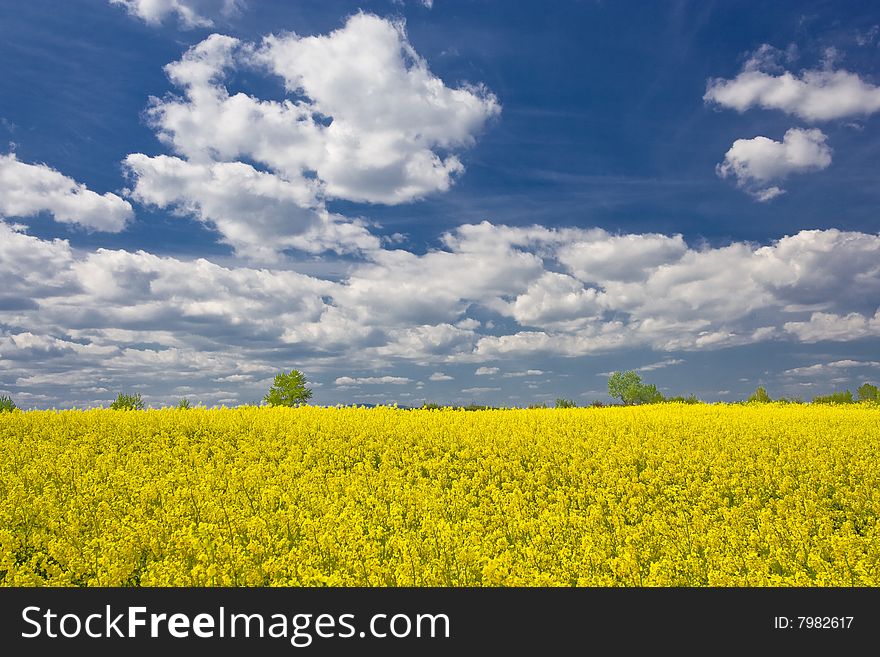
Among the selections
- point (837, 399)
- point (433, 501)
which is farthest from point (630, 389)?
point (433, 501)

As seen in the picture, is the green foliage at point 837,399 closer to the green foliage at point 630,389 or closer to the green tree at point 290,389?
the green foliage at point 630,389

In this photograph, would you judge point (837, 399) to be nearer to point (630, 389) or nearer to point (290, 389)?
point (630, 389)

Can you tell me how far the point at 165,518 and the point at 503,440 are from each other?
7780 millimetres

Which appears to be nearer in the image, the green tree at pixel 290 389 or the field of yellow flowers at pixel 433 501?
the field of yellow flowers at pixel 433 501

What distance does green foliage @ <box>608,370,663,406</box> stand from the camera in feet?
152

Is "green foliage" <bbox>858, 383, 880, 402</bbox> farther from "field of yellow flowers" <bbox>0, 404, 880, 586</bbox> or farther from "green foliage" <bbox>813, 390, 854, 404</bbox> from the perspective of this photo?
"field of yellow flowers" <bbox>0, 404, 880, 586</bbox>

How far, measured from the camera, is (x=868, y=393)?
3516cm

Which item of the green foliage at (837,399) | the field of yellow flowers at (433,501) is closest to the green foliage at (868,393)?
the green foliage at (837,399)

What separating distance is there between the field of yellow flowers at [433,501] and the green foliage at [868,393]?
20.2m

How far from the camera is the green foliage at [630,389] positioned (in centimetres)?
4631
